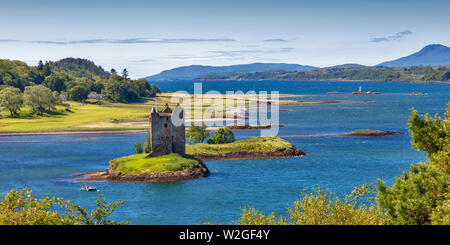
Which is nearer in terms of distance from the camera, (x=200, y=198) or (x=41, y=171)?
(x=200, y=198)

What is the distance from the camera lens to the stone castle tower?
88.0 meters

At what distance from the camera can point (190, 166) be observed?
87812 millimetres

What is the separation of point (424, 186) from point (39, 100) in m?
185

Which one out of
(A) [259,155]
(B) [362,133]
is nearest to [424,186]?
(A) [259,155]

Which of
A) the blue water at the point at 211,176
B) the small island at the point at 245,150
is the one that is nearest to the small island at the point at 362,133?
the blue water at the point at 211,176

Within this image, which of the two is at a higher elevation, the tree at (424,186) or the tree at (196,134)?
the tree at (424,186)

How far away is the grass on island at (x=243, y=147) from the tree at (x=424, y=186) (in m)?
78.6

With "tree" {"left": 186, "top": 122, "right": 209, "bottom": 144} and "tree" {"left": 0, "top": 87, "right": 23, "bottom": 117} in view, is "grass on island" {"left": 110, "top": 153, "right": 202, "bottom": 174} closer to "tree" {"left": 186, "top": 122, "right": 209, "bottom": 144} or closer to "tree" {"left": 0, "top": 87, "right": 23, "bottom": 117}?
"tree" {"left": 186, "top": 122, "right": 209, "bottom": 144}

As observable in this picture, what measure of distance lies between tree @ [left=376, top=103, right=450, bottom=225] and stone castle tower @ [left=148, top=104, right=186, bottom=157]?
208ft

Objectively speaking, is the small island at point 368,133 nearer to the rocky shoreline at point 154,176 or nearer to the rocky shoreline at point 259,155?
the rocky shoreline at point 259,155

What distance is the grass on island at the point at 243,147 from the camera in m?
106
